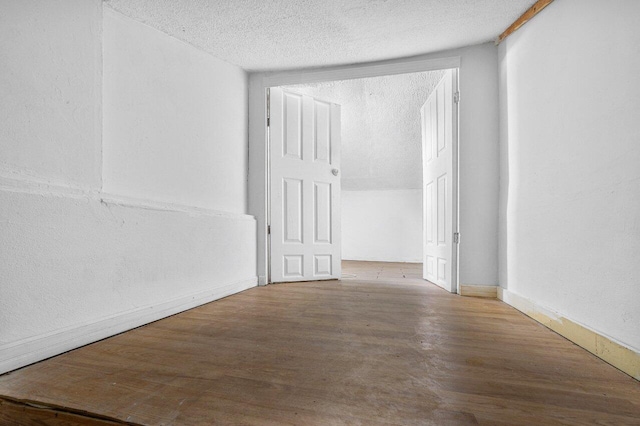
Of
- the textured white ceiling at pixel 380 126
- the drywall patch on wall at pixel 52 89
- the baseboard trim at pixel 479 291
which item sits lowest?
the baseboard trim at pixel 479 291

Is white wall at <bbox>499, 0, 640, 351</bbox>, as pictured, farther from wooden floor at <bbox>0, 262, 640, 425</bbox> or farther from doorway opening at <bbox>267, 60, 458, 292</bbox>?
doorway opening at <bbox>267, 60, 458, 292</bbox>

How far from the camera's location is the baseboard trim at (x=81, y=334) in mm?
1260

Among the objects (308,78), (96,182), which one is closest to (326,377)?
(96,182)

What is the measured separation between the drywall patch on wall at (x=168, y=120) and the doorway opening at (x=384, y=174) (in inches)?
20.4

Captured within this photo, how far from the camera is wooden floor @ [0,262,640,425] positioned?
0.94 m

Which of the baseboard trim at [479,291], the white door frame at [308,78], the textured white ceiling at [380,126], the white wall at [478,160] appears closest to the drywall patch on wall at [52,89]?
the white door frame at [308,78]

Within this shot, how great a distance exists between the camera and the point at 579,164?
155cm

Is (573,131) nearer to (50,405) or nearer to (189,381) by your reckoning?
(189,381)

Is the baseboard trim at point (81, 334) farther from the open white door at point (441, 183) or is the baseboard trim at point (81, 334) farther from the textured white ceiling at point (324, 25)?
the open white door at point (441, 183)

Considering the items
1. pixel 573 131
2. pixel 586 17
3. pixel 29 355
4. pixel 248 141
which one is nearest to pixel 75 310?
pixel 29 355

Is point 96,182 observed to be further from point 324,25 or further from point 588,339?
point 588,339

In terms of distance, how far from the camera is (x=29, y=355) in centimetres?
130

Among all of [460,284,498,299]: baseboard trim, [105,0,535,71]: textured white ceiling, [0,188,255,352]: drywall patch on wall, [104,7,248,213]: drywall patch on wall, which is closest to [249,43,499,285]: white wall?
[460,284,498,299]: baseboard trim

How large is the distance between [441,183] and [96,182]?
2.68 m
